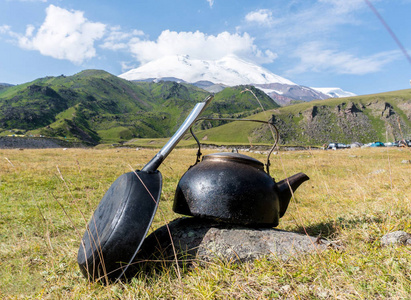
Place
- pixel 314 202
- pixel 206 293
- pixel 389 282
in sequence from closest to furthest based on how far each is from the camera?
pixel 389 282 < pixel 206 293 < pixel 314 202

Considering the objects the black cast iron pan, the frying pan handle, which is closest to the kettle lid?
the frying pan handle

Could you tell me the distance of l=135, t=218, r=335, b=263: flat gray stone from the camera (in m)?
3.16

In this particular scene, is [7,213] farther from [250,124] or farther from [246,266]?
[250,124]

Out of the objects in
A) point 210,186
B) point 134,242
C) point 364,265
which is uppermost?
point 210,186

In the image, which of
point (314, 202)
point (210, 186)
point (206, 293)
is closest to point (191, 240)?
point (210, 186)

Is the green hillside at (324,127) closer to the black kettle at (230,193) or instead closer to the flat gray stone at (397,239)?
the black kettle at (230,193)

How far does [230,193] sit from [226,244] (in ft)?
2.10

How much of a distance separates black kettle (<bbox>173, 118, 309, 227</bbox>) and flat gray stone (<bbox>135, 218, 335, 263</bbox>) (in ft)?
0.66

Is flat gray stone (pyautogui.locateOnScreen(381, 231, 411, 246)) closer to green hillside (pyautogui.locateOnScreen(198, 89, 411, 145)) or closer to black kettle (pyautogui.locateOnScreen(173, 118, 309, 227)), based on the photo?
black kettle (pyautogui.locateOnScreen(173, 118, 309, 227))

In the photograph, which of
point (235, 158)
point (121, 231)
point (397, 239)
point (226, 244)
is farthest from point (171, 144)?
point (397, 239)

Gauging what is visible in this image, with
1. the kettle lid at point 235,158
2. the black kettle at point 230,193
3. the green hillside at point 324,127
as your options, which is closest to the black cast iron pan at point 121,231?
the black kettle at point 230,193

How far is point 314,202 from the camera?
7.41 m

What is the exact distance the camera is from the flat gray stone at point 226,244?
3.16 meters

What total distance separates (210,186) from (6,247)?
4.03 meters
